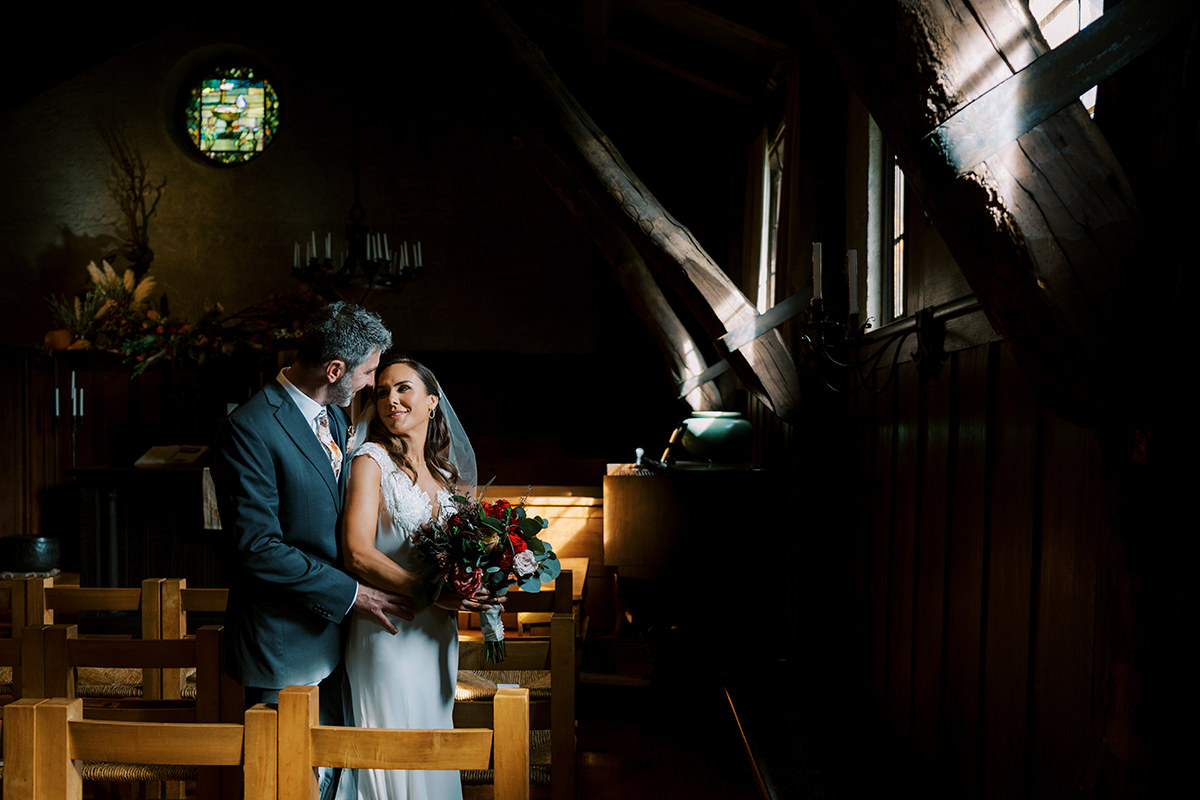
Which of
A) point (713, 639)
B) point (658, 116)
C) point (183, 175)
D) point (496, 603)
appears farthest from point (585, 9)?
point (183, 175)

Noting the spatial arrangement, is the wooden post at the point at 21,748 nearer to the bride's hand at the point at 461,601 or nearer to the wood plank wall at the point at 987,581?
the bride's hand at the point at 461,601

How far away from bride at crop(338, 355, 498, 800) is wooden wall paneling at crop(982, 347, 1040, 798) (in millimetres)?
1271

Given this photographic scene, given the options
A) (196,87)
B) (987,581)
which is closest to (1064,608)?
(987,581)

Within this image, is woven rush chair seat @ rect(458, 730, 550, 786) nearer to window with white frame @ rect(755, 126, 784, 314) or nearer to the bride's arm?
the bride's arm

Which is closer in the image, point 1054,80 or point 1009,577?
point 1054,80

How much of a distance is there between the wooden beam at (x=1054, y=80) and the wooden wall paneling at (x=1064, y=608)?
0.60m

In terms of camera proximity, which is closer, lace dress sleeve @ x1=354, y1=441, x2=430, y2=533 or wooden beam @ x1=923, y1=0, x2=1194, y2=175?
wooden beam @ x1=923, y1=0, x2=1194, y2=175

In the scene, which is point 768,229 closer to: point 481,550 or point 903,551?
point 903,551

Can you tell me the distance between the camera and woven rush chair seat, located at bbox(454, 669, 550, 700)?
2.87 metres

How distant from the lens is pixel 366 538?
224cm

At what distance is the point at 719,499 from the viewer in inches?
156

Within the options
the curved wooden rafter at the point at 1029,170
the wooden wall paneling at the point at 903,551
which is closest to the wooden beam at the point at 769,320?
the wooden wall paneling at the point at 903,551

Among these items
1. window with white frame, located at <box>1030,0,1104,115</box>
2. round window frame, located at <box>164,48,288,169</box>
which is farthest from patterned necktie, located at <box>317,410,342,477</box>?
round window frame, located at <box>164,48,288,169</box>

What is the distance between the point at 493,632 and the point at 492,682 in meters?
0.89
